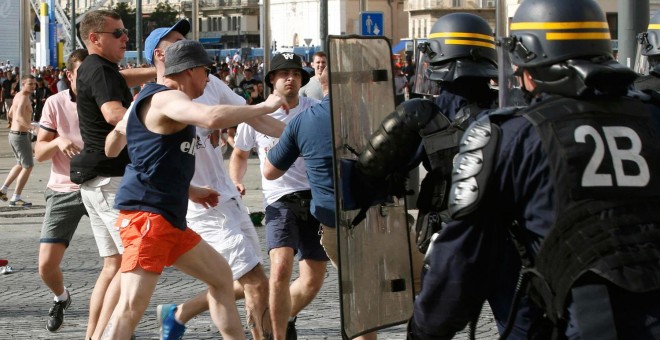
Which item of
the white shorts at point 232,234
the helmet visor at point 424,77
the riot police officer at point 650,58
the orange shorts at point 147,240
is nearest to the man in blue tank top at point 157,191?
the orange shorts at point 147,240

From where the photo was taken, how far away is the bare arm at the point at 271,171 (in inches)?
255

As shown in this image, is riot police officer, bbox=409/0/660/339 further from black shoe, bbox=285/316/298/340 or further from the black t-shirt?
the black t-shirt

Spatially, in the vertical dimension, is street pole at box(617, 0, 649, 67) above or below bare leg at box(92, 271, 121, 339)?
above

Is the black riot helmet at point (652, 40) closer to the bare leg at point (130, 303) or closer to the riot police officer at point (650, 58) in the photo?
the riot police officer at point (650, 58)

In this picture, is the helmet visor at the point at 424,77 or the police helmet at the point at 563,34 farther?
the helmet visor at the point at 424,77

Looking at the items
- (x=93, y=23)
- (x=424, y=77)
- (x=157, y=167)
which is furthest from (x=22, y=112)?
(x=424, y=77)

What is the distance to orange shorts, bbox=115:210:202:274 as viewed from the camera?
5.51m

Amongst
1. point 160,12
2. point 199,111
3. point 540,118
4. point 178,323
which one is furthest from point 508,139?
point 160,12

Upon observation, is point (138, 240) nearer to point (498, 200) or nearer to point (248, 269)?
point (248, 269)

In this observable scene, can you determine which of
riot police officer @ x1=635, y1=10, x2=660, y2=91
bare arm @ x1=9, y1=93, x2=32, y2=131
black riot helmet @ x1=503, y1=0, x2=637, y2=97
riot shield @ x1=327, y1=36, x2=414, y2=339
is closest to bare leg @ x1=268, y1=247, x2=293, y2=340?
riot shield @ x1=327, y1=36, x2=414, y2=339

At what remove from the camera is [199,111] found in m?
5.20

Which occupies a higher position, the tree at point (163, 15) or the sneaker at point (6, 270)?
the tree at point (163, 15)

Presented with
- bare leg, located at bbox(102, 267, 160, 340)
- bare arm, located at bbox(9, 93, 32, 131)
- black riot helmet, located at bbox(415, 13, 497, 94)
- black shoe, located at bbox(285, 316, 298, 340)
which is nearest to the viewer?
black riot helmet, located at bbox(415, 13, 497, 94)

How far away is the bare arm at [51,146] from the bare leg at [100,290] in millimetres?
676
